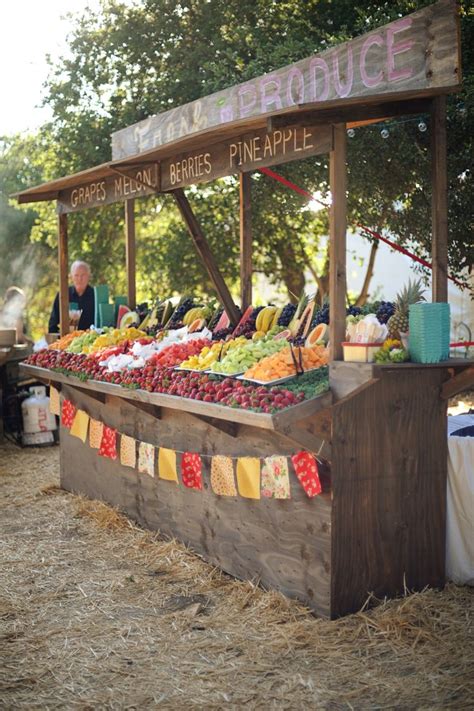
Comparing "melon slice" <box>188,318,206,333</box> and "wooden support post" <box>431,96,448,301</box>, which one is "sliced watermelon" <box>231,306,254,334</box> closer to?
"melon slice" <box>188,318,206,333</box>

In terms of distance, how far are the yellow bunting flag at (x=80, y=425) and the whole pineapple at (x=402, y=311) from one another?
132 inches

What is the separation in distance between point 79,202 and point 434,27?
4304 millimetres

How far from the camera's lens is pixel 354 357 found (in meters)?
4.34

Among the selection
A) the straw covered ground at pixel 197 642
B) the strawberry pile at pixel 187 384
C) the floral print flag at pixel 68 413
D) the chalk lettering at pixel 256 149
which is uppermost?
the chalk lettering at pixel 256 149

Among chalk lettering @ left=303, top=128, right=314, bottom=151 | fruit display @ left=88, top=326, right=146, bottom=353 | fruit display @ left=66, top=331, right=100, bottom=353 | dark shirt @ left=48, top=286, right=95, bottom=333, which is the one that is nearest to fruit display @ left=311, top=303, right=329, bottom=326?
chalk lettering @ left=303, top=128, right=314, bottom=151

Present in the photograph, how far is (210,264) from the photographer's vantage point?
20.4ft

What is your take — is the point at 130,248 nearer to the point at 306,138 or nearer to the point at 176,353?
the point at 176,353

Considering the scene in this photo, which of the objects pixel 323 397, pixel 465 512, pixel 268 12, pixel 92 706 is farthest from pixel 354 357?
pixel 268 12

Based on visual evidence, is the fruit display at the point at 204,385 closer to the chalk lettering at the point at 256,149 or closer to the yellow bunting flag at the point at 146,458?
the yellow bunting flag at the point at 146,458

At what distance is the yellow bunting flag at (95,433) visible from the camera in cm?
683

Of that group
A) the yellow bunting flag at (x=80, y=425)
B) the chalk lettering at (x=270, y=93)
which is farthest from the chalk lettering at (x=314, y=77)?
the yellow bunting flag at (x=80, y=425)

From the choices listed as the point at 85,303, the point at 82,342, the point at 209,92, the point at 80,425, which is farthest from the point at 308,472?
the point at 209,92

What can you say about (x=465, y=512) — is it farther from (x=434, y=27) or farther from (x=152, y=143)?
(x=152, y=143)

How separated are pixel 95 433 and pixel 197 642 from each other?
9.84 feet
